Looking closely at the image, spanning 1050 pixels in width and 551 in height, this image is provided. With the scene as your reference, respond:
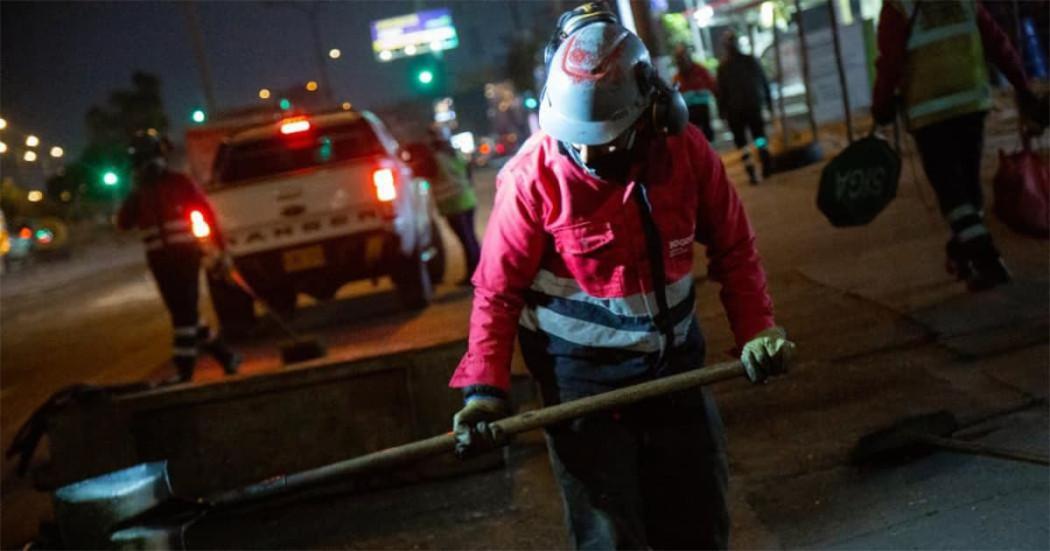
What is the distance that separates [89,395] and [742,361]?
11.1 feet

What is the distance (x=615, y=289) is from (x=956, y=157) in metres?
3.83

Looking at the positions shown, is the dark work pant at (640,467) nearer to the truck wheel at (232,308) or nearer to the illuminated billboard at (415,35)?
the truck wheel at (232,308)

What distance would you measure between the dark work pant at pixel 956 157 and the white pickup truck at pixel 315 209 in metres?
4.84

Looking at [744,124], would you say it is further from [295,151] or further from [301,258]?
[301,258]

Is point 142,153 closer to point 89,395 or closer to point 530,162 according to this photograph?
point 89,395

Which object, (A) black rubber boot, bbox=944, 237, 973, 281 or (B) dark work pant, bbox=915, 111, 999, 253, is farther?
(A) black rubber boot, bbox=944, 237, 973, 281

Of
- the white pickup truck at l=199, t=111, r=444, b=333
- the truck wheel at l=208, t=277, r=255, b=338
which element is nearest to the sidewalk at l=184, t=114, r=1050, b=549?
the white pickup truck at l=199, t=111, r=444, b=333

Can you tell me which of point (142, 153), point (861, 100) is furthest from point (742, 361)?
point (861, 100)

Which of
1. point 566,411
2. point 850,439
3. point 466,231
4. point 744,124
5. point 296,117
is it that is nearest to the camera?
point 566,411

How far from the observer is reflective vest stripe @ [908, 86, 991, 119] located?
5.64 meters

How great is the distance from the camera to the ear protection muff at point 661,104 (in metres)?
2.57

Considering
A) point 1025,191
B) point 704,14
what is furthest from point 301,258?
point 704,14

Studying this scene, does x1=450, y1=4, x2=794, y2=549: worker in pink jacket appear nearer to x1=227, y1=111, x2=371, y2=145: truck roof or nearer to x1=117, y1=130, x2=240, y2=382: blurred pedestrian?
x1=117, y1=130, x2=240, y2=382: blurred pedestrian

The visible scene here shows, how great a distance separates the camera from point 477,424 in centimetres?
268
